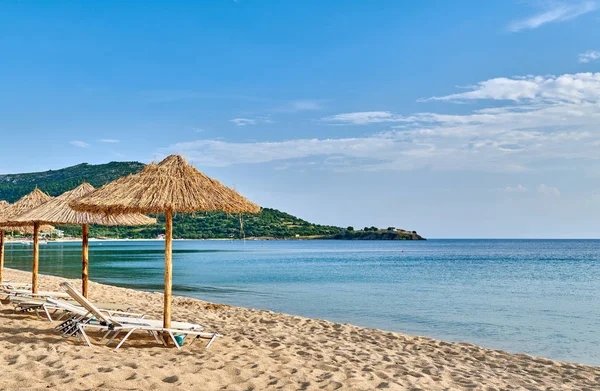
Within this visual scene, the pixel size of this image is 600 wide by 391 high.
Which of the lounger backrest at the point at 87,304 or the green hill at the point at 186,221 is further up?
the green hill at the point at 186,221

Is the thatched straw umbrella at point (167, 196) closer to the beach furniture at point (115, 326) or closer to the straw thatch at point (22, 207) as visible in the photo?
the beach furniture at point (115, 326)

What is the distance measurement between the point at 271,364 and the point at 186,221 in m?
113

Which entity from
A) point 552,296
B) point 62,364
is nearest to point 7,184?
point 552,296

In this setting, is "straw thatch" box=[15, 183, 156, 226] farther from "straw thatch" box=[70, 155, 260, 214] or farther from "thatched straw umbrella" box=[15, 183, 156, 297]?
"straw thatch" box=[70, 155, 260, 214]

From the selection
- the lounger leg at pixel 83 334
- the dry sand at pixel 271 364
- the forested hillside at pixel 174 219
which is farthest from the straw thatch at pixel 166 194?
the forested hillside at pixel 174 219

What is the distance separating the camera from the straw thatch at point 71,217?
9.17m

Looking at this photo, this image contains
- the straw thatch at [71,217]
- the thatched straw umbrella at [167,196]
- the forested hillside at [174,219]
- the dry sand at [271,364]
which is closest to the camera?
the dry sand at [271,364]

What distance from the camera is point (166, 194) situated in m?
6.76

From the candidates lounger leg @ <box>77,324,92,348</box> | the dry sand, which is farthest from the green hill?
lounger leg @ <box>77,324,92,348</box>

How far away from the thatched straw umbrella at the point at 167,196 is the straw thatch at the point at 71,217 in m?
2.02

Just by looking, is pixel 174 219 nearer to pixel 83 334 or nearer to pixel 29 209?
pixel 29 209

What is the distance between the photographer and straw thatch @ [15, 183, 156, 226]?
9.17m

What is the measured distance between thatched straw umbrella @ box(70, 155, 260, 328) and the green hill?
71.3 meters

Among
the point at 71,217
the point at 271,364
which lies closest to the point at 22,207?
the point at 71,217
